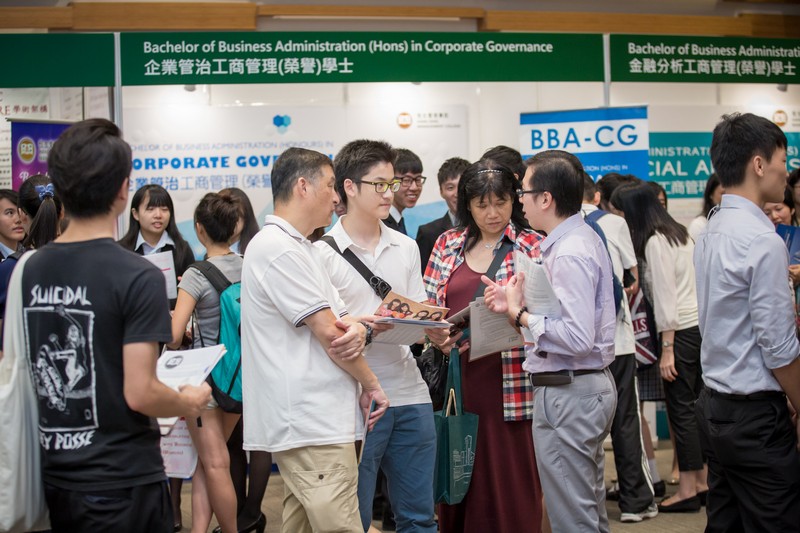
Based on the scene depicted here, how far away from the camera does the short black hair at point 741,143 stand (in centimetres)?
295

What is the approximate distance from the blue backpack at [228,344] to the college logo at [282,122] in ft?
9.21

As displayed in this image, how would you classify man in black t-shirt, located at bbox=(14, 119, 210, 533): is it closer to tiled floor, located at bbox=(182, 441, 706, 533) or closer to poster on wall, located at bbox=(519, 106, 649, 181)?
tiled floor, located at bbox=(182, 441, 706, 533)

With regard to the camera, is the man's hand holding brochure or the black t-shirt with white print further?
the man's hand holding brochure

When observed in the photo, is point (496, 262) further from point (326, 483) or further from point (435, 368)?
point (326, 483)

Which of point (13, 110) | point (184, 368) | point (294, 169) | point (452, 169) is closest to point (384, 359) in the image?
point (294, 169)

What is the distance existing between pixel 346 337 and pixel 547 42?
14.5 ft

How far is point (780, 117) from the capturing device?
7.94 metres

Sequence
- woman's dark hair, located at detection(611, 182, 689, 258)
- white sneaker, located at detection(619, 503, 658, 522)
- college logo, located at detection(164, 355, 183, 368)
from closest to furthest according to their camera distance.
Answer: college logo, located at detection(164, 355, 183, 368)
white sneaker, located at detection(619, 503, 658, 522)
woman's dark hair, located at detection(611, 182, 689, 258)

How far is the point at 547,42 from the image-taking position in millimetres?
6547

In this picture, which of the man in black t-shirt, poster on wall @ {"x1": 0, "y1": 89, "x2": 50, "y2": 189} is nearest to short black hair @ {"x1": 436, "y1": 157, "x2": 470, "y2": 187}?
poster on wall @ {"x1": 0, "y1": 89, "x2": 50, "y2": 189}

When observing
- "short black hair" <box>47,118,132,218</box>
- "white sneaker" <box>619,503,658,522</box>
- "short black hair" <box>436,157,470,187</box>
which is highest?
"short black hair" <box>436,157,470,187</box>

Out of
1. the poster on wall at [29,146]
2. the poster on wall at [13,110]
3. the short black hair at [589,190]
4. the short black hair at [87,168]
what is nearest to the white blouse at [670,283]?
the short black hair at [589,190]

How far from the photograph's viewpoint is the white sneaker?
16.3 ft

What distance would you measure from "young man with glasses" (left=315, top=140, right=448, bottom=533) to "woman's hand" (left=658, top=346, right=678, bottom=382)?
2195 millimetres
